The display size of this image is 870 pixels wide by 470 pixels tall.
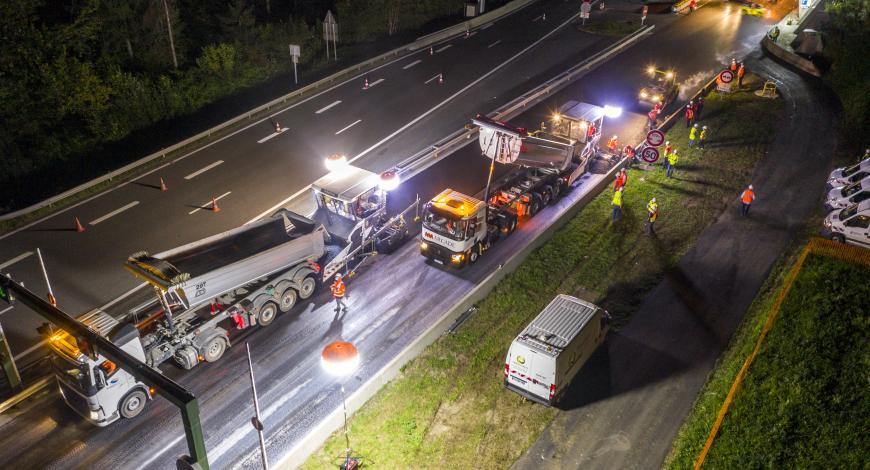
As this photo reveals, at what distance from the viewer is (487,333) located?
20.0 m

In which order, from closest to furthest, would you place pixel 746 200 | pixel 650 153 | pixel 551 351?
pixel 551 351 → pixel 746 200 → pixel 650 153

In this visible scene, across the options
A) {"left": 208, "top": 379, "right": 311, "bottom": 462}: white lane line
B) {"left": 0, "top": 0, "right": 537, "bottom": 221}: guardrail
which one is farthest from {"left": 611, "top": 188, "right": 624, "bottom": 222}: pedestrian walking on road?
{"left": 0, "top": 0, "right": 537, "bottom": 221}: guardrail

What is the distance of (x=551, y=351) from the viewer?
53.7ft

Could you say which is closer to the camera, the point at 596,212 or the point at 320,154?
the point at 596,212

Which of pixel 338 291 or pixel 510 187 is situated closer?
pixel 338 291

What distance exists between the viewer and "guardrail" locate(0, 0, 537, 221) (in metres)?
27.4

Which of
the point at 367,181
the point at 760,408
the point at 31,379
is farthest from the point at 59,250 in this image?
the point at 760,408

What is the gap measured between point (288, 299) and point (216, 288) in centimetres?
282

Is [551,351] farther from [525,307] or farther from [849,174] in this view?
[849,174]

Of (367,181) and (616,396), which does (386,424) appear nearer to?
(616,396)

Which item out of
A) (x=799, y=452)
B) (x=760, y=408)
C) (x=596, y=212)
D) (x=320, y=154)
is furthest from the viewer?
(x=320, y=154)

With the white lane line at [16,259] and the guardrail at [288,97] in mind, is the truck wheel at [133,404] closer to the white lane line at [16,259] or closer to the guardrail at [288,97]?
the white lane line at [16,259]

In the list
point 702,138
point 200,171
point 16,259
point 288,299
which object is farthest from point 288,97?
point 702,138

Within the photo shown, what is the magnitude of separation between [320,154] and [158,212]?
8697 mm
